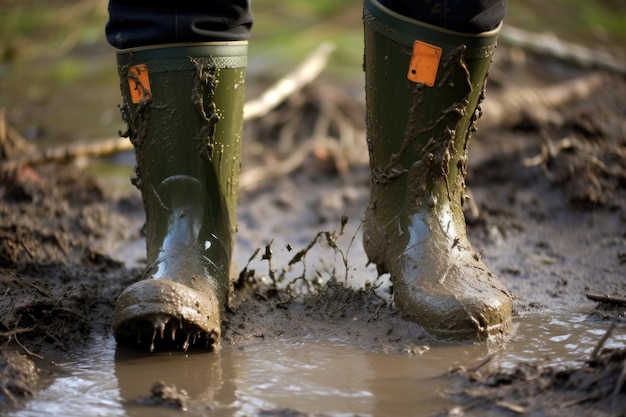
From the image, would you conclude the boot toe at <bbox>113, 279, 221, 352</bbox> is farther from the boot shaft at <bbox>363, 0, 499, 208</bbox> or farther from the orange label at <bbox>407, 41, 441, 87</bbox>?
the orange label at <bbox>407, 41, 441, 87</bbox>

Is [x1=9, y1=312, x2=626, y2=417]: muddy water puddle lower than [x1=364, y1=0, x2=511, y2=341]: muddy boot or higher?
lower

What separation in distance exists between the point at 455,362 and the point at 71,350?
843mm

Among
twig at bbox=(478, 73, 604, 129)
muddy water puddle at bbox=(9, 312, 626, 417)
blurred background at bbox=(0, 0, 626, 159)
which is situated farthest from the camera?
blurred background at bbox=(0, 0, 626, 159)

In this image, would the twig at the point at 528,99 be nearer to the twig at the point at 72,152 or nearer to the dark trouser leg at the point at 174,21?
the twig at the point at 72,152

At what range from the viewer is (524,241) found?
2.91 m

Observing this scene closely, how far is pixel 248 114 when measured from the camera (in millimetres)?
4496

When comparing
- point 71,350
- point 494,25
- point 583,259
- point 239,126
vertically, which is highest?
point 494,25

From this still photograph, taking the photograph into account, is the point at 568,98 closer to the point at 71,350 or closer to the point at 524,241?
the point at 524,241

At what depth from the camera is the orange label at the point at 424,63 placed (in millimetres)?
1978

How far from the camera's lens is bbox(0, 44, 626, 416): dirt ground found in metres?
1.67

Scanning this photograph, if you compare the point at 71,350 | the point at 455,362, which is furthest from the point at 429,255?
the point at 71,350

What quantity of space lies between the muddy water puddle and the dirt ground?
0.06 meters

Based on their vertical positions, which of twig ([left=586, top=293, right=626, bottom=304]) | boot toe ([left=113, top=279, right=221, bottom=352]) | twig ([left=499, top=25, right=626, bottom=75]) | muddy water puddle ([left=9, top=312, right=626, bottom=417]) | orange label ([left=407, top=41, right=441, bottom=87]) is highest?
twig ([left=499, top=25, right=626, bottom=75])

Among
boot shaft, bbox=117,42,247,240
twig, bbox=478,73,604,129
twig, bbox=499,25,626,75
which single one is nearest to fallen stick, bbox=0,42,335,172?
twig, bbox=478,73,604,129
